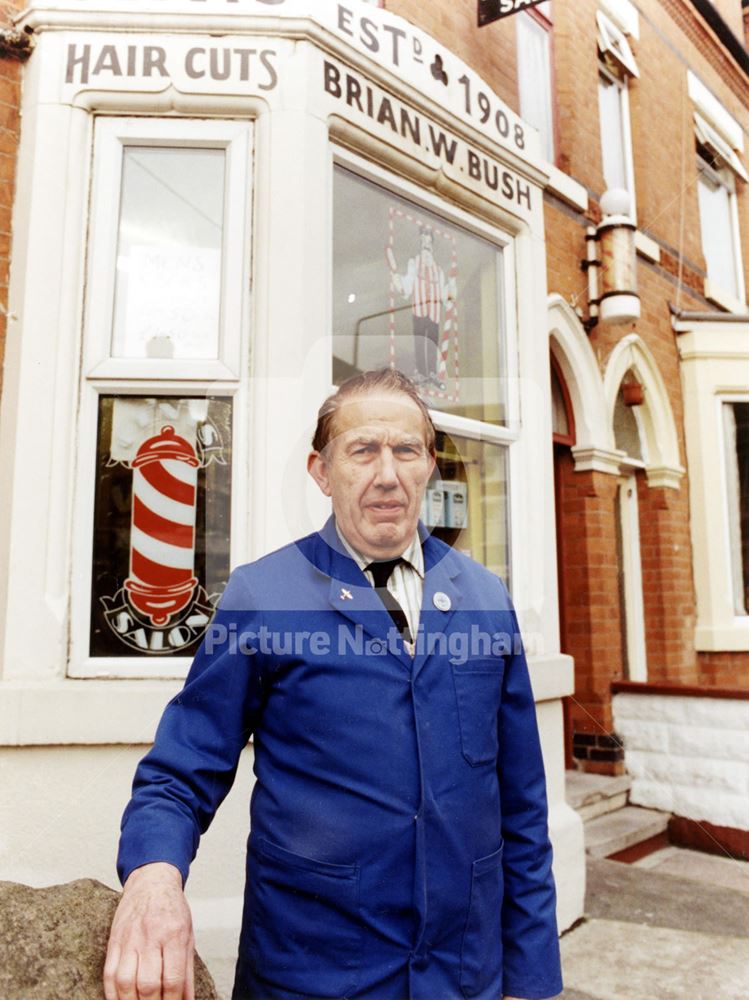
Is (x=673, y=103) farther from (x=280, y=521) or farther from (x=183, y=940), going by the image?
(x=183, y=940)

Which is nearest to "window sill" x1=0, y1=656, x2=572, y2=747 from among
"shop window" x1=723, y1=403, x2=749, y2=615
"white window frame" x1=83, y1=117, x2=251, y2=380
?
"white window frame" x1=83, y1=117, x2=251, y2=380

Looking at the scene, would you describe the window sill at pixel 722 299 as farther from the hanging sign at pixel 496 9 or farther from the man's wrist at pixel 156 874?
the man's wrist at pixel 156 874

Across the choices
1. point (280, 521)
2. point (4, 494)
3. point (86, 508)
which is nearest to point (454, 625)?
point (280, 521)

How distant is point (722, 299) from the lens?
735cm

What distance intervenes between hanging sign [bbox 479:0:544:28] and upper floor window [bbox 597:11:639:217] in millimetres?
1727

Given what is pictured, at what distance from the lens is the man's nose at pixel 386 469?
155 centimetres

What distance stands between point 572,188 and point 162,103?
3438mm

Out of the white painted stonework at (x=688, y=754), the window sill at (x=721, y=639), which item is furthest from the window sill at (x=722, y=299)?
the white painted stonework at (x=688, y=754)

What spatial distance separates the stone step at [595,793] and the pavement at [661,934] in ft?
1.27

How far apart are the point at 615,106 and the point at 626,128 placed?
0.20 meters

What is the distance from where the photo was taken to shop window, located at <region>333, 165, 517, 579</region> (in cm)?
312

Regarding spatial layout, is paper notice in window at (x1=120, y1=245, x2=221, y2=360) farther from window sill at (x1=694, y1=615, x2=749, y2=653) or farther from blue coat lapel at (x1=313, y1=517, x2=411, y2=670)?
window sill at (x1=694, y1=615, x2=749, y2=653)

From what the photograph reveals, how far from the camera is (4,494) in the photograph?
2615 mm

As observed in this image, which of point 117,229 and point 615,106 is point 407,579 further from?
point 615,106
